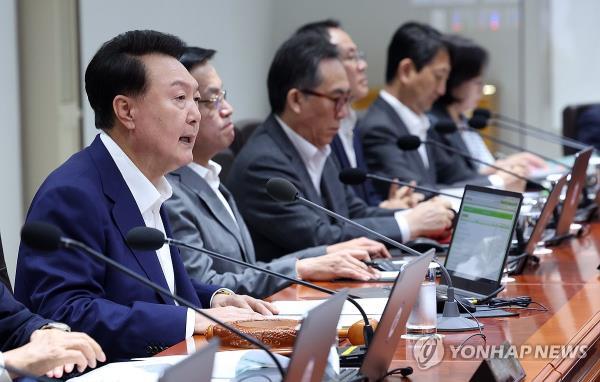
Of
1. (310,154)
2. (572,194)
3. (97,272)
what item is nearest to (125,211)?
(97,272)

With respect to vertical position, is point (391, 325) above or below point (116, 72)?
below

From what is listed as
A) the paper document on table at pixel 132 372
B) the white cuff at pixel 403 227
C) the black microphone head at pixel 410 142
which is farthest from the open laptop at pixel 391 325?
the black microphone head at pixel 410 142

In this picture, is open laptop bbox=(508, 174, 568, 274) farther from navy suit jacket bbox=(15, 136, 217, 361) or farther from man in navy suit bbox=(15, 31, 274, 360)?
navy suit jacket bbox=(15, 136, 217, 361)

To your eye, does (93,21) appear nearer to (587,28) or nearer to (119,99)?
(119,99)

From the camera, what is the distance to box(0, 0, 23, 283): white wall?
3.95m

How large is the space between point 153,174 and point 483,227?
2.43ft

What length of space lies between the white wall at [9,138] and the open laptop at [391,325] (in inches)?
97.0

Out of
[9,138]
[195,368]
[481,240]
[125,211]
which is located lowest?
[9,138]

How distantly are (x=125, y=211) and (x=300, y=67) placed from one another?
144cm

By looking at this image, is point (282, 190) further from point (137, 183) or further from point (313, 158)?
point (313, 158)

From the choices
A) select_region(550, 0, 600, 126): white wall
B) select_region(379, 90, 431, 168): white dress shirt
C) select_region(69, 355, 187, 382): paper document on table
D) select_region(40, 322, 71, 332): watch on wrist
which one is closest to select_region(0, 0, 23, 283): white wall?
select_region(379, 90, 431, 168): white dress shirt

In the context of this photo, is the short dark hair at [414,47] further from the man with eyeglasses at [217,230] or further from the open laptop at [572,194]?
the man with eyeglasses at [217,230]

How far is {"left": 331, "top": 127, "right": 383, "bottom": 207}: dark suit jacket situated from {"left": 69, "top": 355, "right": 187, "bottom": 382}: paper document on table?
2.14 m

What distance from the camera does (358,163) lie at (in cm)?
430
